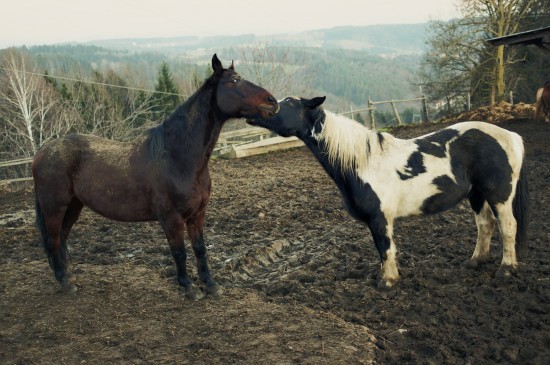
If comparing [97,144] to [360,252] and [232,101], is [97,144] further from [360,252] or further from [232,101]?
[360,252]

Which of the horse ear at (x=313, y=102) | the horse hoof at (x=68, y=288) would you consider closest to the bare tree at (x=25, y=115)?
the horse hoof at (x=68, y=288)

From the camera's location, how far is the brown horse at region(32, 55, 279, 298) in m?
4.30

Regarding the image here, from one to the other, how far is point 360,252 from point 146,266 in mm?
2625

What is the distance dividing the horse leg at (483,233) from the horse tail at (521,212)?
0.27 m

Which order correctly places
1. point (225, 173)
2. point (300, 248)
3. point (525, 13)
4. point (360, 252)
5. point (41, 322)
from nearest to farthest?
1. point (41, 322)
2. point (360, 252)
3. point (300, 248)
4. point (225, 173)
5. point (525, 13)

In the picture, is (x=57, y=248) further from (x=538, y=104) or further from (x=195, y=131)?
(x=538, y=104)

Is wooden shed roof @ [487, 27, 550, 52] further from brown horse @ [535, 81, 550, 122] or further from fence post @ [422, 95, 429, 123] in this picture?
fence post @ [422, 95, 429, 123]

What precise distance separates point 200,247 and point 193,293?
464mm

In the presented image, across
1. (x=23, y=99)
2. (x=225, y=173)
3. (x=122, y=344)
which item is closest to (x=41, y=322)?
(x=122, y=344)

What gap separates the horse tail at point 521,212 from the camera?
4.55 meters

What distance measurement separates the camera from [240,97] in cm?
422

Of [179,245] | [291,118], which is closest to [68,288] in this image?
[179,245]

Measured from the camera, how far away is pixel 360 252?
17.9ft

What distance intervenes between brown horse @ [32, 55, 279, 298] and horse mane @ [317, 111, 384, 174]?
1.94 feet
